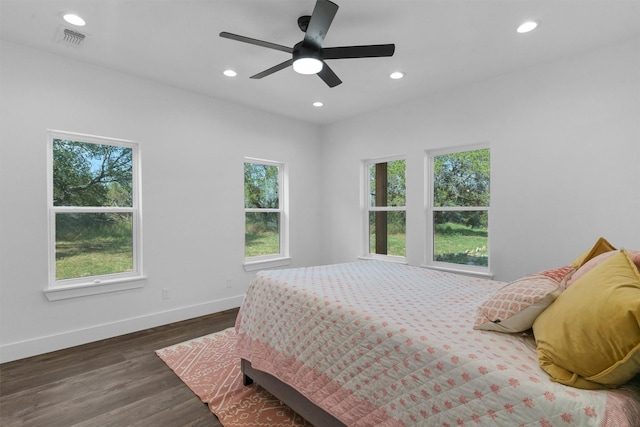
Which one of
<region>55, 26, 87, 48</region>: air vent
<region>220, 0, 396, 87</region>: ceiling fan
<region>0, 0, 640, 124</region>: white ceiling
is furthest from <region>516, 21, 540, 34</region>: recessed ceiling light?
<region>55, 26, 87, 48</region>: air vent

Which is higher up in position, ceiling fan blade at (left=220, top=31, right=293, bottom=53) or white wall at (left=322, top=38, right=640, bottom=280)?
ceiling fan blade at (left=220, top=31, right=293, bottom=53)

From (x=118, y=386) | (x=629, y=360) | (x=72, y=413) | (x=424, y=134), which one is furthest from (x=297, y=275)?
(x=424, y=134)

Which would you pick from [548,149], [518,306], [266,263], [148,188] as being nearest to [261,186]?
[266,263]

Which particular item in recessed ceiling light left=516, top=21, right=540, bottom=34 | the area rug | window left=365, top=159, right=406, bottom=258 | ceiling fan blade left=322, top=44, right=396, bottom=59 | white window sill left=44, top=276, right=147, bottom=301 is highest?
recessed ceiling light left=516, top=21, right=540, bottom=34

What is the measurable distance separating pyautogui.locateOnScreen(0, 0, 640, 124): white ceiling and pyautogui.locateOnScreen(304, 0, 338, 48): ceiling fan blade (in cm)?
28

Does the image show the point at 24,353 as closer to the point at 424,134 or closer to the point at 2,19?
the point at 2,19

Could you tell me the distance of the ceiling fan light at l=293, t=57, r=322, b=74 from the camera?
220 cm

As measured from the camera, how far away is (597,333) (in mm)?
967

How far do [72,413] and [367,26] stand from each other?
132 inches

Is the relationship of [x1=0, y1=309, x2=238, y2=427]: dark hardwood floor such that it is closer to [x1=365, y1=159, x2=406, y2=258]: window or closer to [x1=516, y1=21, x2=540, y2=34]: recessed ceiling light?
[x1=365, y1=159, x2=406, y2=258]: window

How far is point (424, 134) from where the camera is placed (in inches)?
154

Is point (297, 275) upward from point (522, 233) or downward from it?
downward

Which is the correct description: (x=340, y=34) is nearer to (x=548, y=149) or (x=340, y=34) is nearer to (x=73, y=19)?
(x=73, y=19)

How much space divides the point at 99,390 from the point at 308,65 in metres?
2.76
